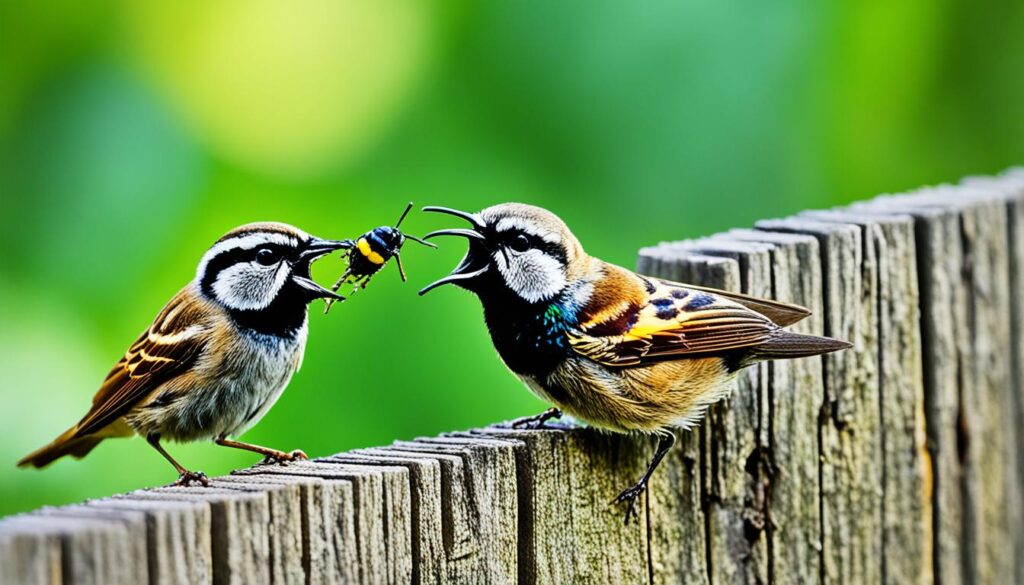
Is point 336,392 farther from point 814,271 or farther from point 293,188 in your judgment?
point 814,271

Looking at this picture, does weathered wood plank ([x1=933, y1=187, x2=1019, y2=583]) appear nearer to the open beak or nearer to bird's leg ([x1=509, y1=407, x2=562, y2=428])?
bird's leg ([x1=509, y1=407, x2=562, y2=428])

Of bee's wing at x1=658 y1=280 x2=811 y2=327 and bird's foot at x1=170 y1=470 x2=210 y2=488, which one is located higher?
bee's wing at x1=658 y1=280 x2=811 y2=327

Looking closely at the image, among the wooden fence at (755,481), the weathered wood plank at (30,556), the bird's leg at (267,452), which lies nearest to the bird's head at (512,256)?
the wooden fence at (755,481)

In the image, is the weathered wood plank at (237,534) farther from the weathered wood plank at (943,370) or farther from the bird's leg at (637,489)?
the weathered wood plank at (943,370)

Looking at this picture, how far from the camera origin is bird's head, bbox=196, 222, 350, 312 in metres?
4.64

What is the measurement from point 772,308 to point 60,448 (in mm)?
2442

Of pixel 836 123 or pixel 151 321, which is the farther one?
pixel 836 123

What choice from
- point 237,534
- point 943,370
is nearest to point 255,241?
point 237,534

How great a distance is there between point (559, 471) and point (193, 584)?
115 cm

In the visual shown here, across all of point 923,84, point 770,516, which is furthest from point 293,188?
point 923,84

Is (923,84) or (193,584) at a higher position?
(923,84)

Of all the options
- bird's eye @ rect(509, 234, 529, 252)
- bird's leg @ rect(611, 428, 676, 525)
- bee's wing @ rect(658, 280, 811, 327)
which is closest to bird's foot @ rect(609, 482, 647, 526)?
bird's leg @ rect(611, 428, 676, 525)

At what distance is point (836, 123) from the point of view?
7.00m

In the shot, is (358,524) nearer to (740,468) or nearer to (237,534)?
(237,534)
